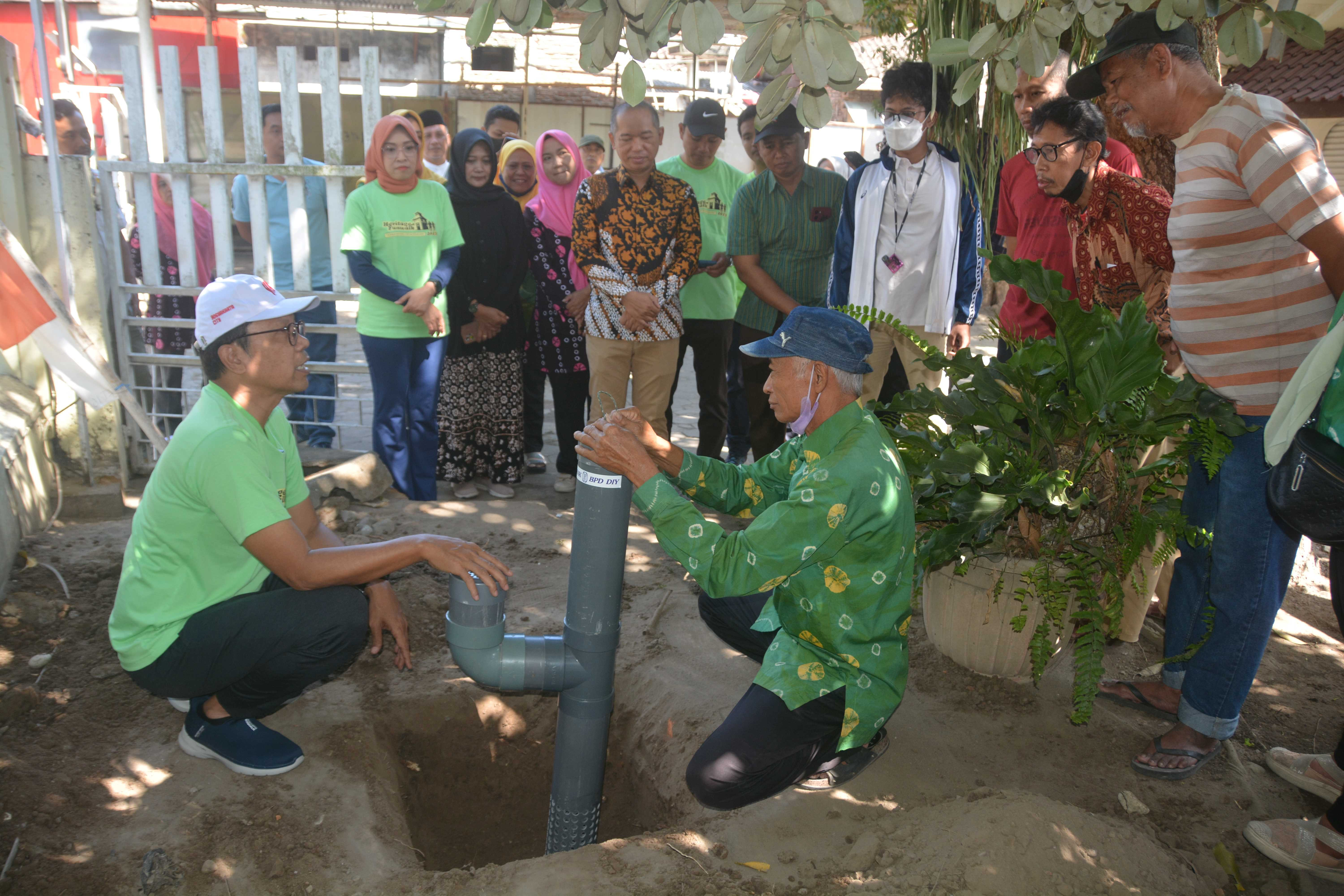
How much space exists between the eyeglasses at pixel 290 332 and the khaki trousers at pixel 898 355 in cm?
247

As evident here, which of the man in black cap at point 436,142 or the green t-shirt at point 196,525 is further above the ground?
the man in black cap at point 436,142

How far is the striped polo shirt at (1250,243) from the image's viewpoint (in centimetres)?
234

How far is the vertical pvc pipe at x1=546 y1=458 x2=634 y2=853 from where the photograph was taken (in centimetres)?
241

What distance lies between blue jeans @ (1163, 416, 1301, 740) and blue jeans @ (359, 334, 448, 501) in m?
3.53

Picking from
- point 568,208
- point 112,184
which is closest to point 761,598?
point 568,208

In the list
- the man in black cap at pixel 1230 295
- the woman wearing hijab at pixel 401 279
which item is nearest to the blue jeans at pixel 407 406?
the woman wearing hijab at pixel 401 279

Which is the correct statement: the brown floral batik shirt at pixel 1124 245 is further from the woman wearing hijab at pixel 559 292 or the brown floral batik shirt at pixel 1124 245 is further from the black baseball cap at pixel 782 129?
the woman wearing hijab at pixel 559 292

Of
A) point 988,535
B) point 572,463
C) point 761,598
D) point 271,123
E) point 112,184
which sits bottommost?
point 572,463

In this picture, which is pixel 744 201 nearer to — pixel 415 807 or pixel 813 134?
pixel 415 807

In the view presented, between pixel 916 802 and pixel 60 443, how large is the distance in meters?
4.67

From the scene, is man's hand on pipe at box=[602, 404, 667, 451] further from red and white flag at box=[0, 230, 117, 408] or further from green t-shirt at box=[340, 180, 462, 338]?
red and white flag at box=[0, 230, 117, 408]

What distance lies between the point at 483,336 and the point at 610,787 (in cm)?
273

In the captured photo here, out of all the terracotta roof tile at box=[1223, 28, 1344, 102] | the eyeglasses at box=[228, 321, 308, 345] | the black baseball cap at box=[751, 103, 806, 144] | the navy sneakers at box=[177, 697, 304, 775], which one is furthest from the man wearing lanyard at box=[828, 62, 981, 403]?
the terracotta roof tile at box=[1223, 28, 1344, 102]

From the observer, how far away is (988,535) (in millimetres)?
2965
